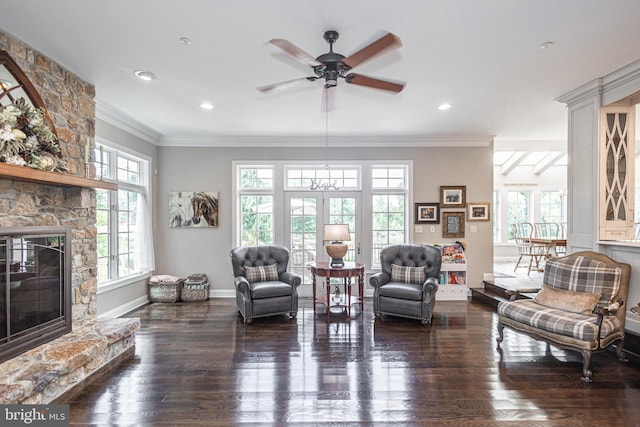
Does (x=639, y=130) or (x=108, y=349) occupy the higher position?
(x=639, y=130)

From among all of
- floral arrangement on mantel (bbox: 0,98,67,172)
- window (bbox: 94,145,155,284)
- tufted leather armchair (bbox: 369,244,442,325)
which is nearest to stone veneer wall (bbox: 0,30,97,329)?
floral arrangement on mantel (bbox: 0,98,67,172)

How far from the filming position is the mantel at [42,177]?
2.18 m

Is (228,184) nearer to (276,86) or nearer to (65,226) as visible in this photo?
(65,226)

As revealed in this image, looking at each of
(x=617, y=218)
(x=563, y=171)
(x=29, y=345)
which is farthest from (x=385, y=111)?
(x=563, y=171)

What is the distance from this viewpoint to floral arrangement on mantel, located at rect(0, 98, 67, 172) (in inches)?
88.4

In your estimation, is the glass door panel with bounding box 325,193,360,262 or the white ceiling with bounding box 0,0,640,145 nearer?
the white ceiling with bounding box 0,0,640,145

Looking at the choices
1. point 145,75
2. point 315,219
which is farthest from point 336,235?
point 145,75

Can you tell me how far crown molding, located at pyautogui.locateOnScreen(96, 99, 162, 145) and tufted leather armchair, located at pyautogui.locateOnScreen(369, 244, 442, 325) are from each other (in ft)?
13.2

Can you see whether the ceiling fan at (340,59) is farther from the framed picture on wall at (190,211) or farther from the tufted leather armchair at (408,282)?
the framed picture on wall at (190,211)

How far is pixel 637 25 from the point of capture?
237cm

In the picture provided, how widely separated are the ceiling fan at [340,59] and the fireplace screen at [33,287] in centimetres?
224

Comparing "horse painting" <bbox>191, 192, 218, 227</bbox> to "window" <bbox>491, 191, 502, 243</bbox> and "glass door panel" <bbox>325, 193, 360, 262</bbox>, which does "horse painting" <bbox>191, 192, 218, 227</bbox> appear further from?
"window" <bbox>491, 191, 502, 243</bbox>

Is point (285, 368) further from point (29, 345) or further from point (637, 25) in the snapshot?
point (637, 25)

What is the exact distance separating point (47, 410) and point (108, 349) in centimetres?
78
